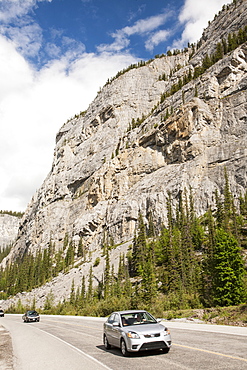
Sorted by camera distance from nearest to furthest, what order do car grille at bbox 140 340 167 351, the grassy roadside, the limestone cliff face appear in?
car grille at bbox 140 340 167 351, the grassy roadside, the limestone cliff face

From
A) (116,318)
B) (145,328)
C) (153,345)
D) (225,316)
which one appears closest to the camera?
(153,345)

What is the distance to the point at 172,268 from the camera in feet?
194

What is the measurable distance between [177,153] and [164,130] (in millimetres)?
11765

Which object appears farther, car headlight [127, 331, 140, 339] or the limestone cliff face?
the limestone cliff face

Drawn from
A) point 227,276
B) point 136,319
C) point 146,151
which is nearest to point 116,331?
point 136,319

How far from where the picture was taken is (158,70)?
167 metres

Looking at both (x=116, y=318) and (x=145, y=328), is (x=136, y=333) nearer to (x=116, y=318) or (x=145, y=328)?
(x=145, y=328)

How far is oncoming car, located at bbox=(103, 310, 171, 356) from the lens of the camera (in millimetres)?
9562

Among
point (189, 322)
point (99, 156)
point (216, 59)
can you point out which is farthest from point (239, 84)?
point (189, 322)

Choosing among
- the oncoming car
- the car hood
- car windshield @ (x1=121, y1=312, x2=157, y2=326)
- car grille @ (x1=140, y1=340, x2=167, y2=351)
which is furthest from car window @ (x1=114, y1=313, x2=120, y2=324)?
car grille @ (x1=140, y1=340, x2=167, y2=351)

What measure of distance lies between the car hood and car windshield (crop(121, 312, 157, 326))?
1.23 feet

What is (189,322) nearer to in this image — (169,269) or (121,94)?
(169,269)

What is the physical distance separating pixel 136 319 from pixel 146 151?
337ft

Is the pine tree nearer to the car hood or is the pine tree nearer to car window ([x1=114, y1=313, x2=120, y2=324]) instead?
car window ([x1=114, y1=313, x2=120, y2=324])
